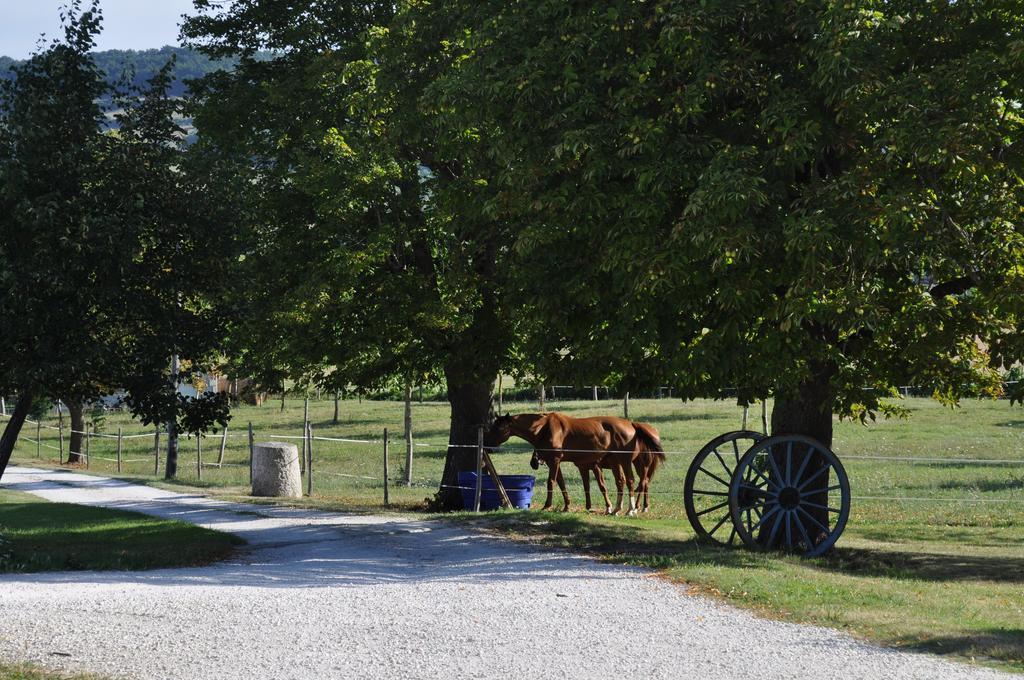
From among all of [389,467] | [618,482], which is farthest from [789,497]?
[389,467]

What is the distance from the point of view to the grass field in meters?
10.6

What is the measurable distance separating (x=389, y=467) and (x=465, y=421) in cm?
1562

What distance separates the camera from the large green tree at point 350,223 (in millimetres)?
20594

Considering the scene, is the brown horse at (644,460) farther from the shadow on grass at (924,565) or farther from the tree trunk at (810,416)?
the shadow on grass at (924,565)

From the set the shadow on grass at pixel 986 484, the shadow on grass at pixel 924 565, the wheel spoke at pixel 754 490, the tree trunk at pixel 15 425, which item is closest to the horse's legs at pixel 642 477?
the shadow on grass at pixel 924 565

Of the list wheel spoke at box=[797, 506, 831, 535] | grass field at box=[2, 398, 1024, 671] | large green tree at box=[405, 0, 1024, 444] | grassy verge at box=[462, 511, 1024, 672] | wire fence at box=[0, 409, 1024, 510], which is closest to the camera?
grassy verge at box=[462, 511, 1024, 672]

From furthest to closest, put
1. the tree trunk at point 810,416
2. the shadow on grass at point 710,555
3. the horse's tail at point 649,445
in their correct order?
the horse's tail at point 649,445 → the tree trunk at point 810,416 → the shadow on grass at point 710,555

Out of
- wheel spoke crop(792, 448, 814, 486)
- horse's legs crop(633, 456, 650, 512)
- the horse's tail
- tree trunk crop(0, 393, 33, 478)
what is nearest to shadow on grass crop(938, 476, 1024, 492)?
the horse's tail

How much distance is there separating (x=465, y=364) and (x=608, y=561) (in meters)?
8.60

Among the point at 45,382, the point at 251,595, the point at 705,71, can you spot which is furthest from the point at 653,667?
the point at 45,382

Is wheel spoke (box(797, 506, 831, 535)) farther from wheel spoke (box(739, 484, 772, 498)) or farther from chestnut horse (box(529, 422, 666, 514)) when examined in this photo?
chestnut horse (box(529, 422, 666, 514))

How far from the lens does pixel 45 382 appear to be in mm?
16781

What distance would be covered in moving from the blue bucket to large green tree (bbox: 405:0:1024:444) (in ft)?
19.0

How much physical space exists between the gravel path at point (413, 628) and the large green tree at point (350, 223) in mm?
7770
